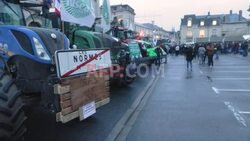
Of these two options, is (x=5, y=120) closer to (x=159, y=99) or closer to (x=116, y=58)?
(x=159, y=99)

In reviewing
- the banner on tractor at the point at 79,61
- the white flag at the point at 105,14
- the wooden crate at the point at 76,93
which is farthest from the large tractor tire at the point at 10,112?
the white flag at the point at 105,14

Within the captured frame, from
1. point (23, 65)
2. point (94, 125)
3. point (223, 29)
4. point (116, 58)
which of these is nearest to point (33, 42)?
point (23, 65)

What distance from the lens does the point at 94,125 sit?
5.97m

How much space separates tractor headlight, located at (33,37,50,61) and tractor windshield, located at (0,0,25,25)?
1.15m

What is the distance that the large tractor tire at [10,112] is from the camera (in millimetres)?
3668

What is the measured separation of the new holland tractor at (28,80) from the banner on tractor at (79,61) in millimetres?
74

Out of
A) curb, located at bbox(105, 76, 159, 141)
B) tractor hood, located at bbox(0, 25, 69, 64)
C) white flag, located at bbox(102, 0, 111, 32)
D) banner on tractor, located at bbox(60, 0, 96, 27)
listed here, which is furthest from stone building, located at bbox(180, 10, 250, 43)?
tractor hood, located at bbox(0, 25, 69, 64)

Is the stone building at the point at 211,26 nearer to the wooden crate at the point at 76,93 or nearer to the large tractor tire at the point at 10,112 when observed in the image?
the wooden crate at the point at 76,93

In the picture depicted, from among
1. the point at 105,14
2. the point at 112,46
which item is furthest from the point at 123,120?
the point at 105,14

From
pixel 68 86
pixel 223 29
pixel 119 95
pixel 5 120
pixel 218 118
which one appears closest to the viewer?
pixel 5 120

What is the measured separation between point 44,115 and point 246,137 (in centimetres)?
460

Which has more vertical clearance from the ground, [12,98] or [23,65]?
[23,65]

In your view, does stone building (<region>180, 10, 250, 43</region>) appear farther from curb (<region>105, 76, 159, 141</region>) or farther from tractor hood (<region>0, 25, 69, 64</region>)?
tractor hood (<region>0, 25, 69, 64</region>)

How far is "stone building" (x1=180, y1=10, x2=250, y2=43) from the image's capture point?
3033 inches
